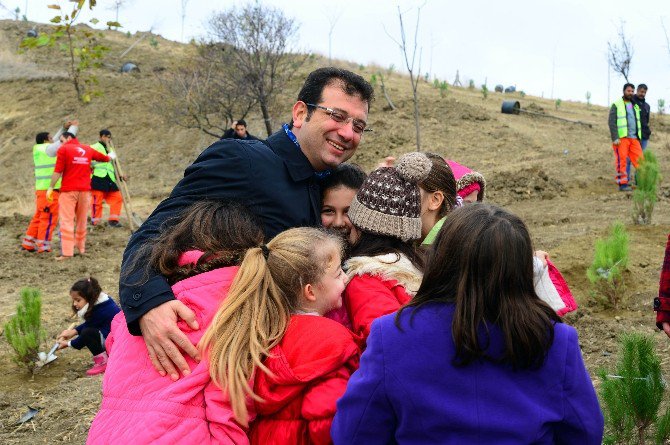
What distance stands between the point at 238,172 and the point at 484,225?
1161 mm

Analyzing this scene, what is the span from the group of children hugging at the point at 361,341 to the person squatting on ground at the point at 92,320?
341cm

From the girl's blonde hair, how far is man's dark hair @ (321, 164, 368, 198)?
0.66 m

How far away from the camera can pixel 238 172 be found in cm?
262

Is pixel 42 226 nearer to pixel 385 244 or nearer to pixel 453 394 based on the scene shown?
pixel 385 244

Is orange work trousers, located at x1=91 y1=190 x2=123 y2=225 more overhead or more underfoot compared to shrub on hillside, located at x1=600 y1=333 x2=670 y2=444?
more underfoot

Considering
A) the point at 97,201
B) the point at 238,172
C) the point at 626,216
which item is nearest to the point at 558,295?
the point at 238,172

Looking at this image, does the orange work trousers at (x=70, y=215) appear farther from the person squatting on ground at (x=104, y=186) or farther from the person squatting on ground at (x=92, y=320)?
the person squatting on ground at (x=92, y=320)

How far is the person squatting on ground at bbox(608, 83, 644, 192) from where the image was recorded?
1148 centimetres

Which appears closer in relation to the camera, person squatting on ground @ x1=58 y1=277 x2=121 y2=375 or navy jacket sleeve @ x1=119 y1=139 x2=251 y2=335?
navy jacket sleeve @ x1=119 y1=139 x2=251 y2=335

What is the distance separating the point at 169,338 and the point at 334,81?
1.30 m

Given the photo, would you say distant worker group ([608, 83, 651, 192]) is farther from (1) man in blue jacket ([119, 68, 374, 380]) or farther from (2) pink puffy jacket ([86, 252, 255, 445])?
(2) pink puffy jacket ([86, 252, 255, 445])

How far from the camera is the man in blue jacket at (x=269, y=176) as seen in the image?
7.32 feet

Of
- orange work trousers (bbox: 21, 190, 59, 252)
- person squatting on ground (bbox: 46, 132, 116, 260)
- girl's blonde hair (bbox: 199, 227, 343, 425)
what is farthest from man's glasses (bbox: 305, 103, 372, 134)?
orange work trousers (bbox: 21, 190, 59, 252)

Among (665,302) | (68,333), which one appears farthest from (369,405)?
(68,333)
